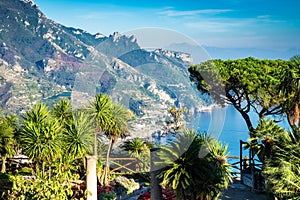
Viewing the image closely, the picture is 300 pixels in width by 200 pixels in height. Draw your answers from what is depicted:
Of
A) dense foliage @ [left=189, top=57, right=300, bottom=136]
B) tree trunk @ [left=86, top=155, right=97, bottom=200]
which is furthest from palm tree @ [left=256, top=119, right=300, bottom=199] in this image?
dense foliage @ [left=189, top=57, right=300, bottom=136]

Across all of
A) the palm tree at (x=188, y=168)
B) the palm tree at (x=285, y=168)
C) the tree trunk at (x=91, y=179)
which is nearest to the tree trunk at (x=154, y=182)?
the palm tree at (x=188, y=168)

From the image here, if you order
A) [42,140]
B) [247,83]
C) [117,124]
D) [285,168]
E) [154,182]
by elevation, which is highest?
[247,83]

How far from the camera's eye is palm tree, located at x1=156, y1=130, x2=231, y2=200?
6668 mm

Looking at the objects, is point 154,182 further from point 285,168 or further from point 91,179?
point 285,168

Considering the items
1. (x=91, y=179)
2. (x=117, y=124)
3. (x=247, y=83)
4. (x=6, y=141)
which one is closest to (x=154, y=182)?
(x=91, y=179)

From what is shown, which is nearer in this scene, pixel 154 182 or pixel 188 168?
pixel 154 182

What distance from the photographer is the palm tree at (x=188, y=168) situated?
6668 mm

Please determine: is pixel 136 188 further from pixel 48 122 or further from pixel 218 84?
pixel 218 84

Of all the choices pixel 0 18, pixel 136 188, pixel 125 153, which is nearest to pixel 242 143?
pixel 136 188

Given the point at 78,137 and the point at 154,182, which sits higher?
the point at 78,137

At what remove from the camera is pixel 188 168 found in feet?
22.1

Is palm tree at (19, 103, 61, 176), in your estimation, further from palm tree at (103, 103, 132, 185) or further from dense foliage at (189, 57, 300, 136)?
dense foliage at (189, 57, 300, 136)

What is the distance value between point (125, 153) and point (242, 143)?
4469mm

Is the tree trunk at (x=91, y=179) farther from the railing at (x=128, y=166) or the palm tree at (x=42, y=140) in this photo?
the railing at (x=128, y=166)
